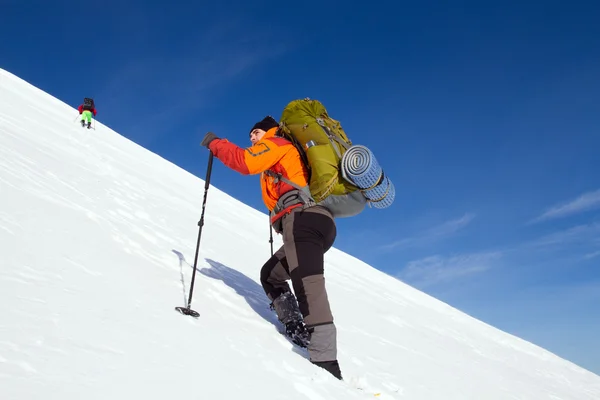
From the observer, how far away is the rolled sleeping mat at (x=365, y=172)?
366 centimetres

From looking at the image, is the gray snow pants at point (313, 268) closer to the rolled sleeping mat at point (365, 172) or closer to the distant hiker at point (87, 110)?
the rolled sleeping mat at point (365, 172)

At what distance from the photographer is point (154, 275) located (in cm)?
438

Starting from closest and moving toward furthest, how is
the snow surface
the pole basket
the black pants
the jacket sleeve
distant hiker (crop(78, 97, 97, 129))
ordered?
the snow surface → the pole basket → the black pants → the jacket sleeve → distant hiker (crop(78, 97, 97, 129))

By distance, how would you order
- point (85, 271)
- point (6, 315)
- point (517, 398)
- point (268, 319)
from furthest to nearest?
point (517, 398), point (268, 319), point (85, 271), point (6, 315)

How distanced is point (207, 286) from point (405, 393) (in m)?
2.21

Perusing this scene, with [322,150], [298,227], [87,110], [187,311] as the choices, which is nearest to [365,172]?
[322,150]

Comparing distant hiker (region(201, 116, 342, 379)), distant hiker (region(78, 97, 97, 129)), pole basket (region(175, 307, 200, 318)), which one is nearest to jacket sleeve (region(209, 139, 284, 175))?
distant hiker (region(201, 116, 342, 379))

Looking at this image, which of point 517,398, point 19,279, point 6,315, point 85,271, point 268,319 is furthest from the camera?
point 517,398

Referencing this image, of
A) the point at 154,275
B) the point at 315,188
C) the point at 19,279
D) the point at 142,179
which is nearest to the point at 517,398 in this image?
the point at 315,188

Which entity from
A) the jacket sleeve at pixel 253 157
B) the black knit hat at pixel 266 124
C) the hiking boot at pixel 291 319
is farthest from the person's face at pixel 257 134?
the hiking boot at pixel 291 319

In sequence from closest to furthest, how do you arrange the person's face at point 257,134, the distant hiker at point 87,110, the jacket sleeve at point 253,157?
the jacket sleeve at point 253,157 < the person's face at point 257,134 < the distant hiker at point 87,110

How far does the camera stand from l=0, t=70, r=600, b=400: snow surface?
236 cm

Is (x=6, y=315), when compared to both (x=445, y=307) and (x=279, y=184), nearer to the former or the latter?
(x=279, y=184)

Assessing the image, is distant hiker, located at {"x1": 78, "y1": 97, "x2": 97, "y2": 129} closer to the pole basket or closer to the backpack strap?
the backpack strap
